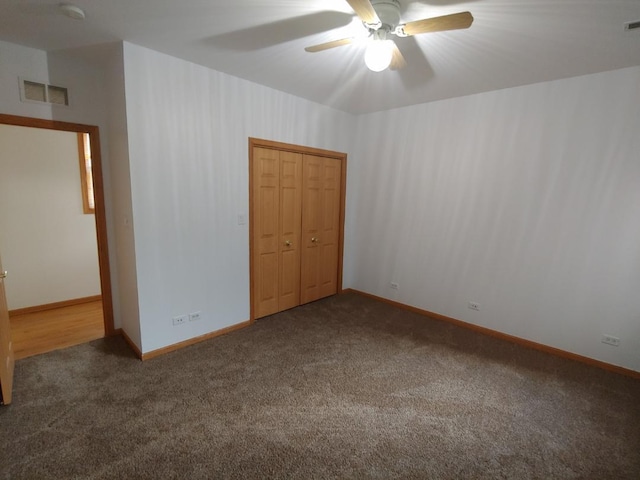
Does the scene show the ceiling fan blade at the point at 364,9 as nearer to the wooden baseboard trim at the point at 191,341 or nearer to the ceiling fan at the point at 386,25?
the ceiling fan at the point at 386,25

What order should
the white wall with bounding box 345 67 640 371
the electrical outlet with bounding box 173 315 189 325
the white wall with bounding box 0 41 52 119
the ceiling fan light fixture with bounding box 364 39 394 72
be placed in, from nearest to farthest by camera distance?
the ceiling fan light fixture with bounding box 364 39 394 72 < the white wall with bounding box 0 41 52 119 < the white wall with bounding box 345 67 640 371 < the electrical outlet with bounding box 173 315 189 325

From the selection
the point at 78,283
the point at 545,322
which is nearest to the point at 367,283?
the point at 545,322

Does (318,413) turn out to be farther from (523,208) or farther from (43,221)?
(43,221)

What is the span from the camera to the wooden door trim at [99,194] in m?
2.64

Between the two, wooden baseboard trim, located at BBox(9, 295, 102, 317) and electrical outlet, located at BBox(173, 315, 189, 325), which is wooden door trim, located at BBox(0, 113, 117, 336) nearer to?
electrical outlet, located at BBox(173, 315, 189, 325)

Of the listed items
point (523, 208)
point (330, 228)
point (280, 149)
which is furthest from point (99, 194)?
point (523, 208)

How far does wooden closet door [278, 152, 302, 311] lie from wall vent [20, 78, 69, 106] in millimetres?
2049

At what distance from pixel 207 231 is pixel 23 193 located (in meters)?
2.62

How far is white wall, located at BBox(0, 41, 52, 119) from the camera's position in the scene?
2402 millimetres

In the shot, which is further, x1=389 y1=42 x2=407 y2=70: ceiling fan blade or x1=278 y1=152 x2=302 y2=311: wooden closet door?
x1=278 y1=152 x2=302 y2=311: wooden closet door

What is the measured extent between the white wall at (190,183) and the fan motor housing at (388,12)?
175 cm

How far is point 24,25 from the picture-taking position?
6.96ft

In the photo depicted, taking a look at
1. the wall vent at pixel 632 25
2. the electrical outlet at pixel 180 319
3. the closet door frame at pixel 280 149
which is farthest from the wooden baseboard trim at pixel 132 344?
the wall vent at pixel 632 25

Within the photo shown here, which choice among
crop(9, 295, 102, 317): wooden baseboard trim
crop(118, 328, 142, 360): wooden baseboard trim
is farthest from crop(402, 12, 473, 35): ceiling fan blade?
crop(9, 295, 102, 317): wooden baseboard trim
